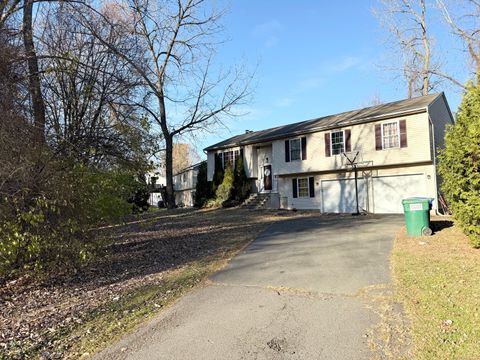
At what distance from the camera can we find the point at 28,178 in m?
6.22

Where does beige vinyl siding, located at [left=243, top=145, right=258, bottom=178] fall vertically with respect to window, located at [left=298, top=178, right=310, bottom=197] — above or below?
above

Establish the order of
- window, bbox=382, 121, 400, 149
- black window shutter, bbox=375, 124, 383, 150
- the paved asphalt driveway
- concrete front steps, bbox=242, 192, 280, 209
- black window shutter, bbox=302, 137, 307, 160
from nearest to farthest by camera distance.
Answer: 1. the paved asphalt driveway
2. window, bbox=382, 121, 400, 149
3. black window shutter, bbox=375, 124, 383, 150
4. black window shutter, bbox=302, 137, 307, 160
5. concrete front steps, bbox=242, 192, 280, 209

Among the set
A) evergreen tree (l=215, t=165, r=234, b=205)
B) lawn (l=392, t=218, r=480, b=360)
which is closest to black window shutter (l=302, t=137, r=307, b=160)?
evergreen tree (l=215, t=165, r=234, b=205)

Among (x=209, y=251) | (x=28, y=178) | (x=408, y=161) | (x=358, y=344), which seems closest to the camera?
(x=358, y=344)

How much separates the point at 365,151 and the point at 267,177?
751cm

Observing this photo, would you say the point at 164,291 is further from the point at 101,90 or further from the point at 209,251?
the point at 101,90

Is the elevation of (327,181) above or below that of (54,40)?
below

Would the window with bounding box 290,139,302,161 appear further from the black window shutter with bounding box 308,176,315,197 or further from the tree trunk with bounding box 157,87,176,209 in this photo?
the tree trunk with bounding box 157,87,176,209

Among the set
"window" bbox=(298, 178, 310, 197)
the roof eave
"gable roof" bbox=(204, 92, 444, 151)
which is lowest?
"window" bbox=(298, 178, 310, 197)

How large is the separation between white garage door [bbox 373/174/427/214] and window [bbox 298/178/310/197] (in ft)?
14.2

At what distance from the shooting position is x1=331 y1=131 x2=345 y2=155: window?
20.3m

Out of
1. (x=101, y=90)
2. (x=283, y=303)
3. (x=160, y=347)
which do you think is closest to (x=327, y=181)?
(x=101, y=90)

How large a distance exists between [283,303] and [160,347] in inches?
79.1

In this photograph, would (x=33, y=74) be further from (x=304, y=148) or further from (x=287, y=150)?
(x=287, y=150)
